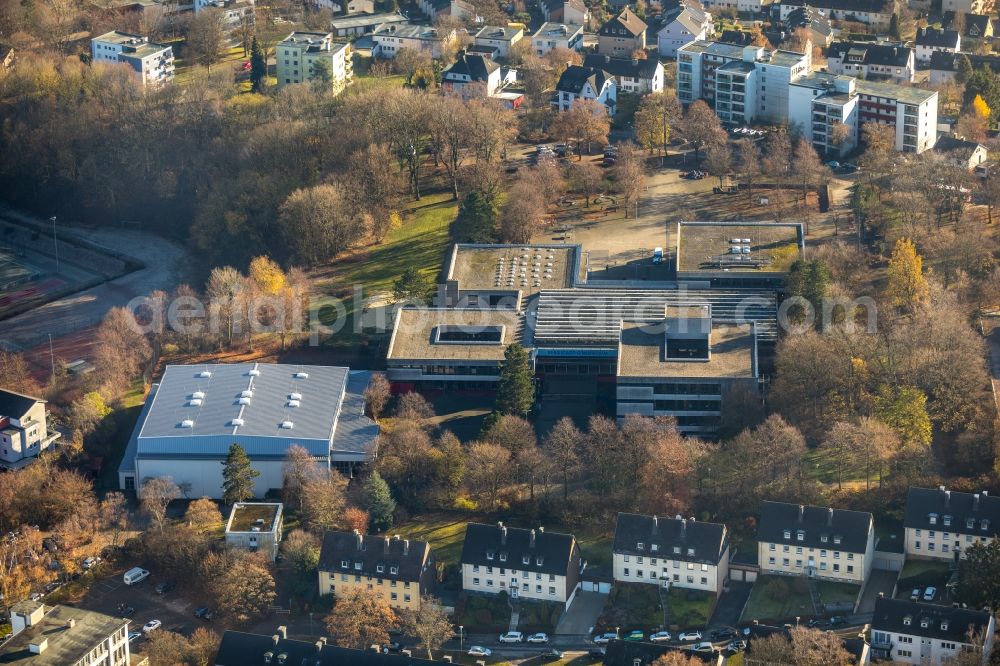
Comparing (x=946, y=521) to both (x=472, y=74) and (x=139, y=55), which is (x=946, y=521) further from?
(x=139, y=55)

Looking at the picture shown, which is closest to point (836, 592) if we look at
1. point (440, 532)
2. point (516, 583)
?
point (516, 583)

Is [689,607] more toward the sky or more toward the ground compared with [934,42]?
more toward the ground

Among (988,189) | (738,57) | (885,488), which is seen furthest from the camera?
(738,57)

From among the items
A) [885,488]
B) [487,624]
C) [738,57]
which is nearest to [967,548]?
[885,488]

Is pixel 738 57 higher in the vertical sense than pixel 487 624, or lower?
higher

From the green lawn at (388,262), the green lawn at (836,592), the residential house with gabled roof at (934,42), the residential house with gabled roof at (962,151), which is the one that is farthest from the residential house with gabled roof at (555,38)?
the green lawn at (836,592)

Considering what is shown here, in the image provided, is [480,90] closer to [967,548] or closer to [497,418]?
[497,418]

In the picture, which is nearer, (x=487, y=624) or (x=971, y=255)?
(x=487, y=624)

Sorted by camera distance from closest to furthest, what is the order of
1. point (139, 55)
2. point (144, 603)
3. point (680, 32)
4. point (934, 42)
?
point (144, 603)
point (934, 42)
point (139, 55)
point (680, 32)
